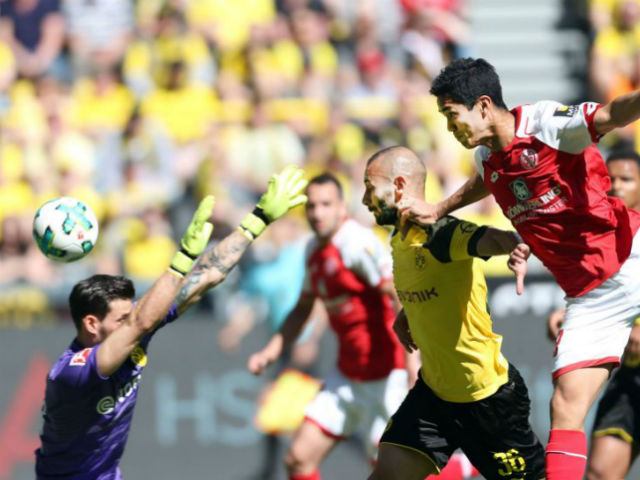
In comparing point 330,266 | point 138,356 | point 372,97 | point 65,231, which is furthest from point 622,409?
point 372,97

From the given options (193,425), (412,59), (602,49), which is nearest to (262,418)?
(193,425)

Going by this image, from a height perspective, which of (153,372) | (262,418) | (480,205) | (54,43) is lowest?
(262,418)

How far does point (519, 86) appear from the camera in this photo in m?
14.0

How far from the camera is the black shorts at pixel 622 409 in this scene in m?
7.01

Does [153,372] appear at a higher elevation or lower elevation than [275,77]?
lower

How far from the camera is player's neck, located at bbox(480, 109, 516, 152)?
5.45 meters

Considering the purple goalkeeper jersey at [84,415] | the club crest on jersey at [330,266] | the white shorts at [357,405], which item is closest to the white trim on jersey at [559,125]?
the purple goalkeeper jersey at [84,415]

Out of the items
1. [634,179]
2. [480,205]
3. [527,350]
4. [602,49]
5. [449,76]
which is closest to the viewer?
[449,76]

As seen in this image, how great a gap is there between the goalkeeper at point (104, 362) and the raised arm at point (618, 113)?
1.58 metres

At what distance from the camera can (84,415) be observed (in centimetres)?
578

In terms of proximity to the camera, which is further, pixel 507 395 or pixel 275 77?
pixel 275 77

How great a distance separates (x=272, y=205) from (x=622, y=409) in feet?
9.07

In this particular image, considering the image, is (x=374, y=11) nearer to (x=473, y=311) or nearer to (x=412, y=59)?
(x=412, y=59)

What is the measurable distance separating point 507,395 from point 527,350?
13.3ft
